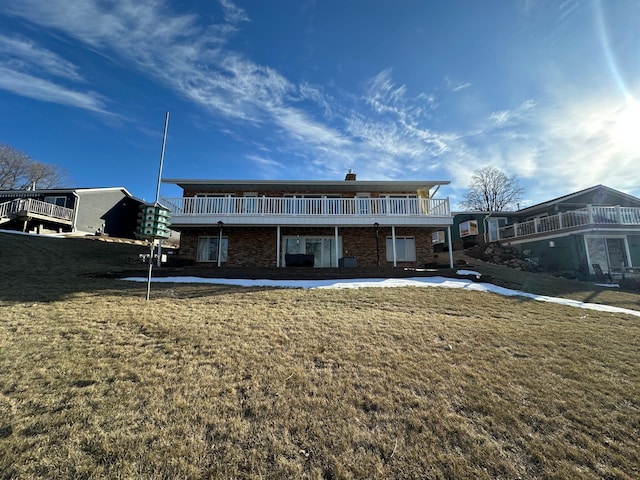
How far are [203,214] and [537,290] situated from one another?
48.3 ft

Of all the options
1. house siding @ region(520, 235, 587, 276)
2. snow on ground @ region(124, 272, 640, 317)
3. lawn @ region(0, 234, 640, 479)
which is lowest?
lawn @ region(0, 234, 640, 479)

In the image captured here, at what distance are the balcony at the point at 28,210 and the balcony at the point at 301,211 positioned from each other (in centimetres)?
1485

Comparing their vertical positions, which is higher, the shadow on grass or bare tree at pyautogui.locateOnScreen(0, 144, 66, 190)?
bare tree at pyautogui.locateOnScreen(0, 144, 66, 190)

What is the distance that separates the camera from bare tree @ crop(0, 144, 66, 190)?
32969 millimetres

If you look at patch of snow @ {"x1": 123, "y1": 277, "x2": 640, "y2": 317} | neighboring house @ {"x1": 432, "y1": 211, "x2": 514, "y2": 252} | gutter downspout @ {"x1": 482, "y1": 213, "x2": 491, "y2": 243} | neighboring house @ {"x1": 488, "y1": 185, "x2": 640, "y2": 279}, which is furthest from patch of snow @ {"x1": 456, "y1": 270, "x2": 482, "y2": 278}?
gutter downspout @ {"x1": 482, "y1": 213, "x2": 491, "y2": 243}

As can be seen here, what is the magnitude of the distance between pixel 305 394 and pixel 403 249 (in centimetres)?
1313

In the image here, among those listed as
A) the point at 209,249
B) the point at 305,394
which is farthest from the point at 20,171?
the point at 305,394

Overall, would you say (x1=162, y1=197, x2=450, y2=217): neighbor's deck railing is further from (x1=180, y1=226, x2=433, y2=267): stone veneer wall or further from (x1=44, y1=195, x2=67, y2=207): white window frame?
(x1=44, y1=195, x2=67, y2=207): white window frame

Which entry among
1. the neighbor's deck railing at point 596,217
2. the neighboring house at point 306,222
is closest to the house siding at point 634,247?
the neighbor's deck railing at point 596,217

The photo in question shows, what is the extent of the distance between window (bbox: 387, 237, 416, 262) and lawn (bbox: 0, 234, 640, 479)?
28.6 feet

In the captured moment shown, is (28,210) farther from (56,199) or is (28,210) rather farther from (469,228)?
(469,228)

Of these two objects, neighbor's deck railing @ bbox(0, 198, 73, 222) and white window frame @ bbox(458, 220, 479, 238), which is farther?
white window frame @ bbox(458, 220, 479, 238)

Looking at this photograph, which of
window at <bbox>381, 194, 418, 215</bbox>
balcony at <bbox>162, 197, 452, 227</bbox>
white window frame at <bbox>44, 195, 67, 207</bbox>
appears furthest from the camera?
white window frame at <bbox>44, 195, 67, 207</bbox>

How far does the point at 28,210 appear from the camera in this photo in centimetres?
2048
